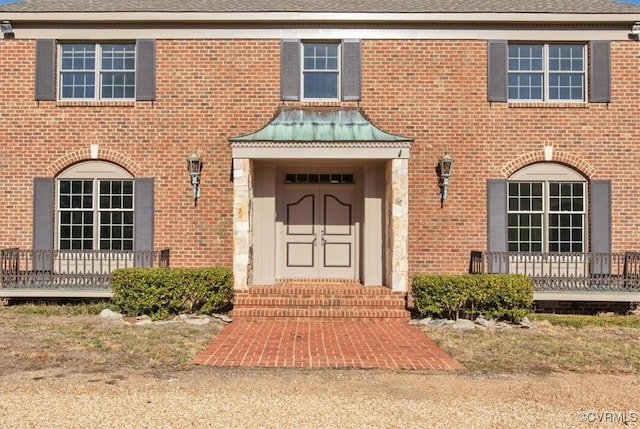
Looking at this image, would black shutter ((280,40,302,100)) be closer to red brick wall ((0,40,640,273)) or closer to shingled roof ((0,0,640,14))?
red brick wall ((0,40,640,273))

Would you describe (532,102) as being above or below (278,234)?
above

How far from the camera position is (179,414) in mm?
5199

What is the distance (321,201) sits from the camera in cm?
1229

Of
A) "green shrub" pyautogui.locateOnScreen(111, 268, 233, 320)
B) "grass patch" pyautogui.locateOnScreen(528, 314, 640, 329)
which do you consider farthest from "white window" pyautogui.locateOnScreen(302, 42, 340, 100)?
"grass patch" pyautogui.locateOnScreen(528, 314, 640, 329)

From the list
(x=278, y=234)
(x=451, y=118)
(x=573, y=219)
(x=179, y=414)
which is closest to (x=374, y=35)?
(x=451, y=118)

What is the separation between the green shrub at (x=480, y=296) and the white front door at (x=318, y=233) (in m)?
2.62

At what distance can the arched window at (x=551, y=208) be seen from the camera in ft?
38.3

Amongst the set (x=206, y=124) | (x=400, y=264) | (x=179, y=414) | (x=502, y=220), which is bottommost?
(x=179, y=414)

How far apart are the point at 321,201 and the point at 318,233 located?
74 centimetres

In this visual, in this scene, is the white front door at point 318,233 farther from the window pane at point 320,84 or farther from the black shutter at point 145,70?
the black shutter at point 145,70

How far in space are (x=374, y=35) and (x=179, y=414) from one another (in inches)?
363

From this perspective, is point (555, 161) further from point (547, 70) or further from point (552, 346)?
point (552, 346)

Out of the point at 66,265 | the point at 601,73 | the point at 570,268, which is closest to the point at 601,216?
the point at 570,268

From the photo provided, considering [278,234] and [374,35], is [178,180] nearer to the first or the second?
[278,234]
